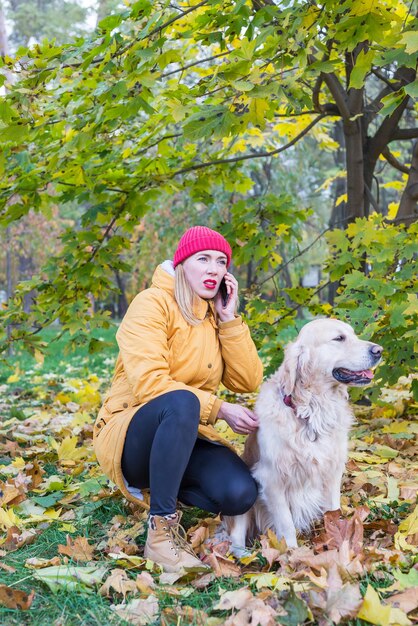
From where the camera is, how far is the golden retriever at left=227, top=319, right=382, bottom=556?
8.98 feet

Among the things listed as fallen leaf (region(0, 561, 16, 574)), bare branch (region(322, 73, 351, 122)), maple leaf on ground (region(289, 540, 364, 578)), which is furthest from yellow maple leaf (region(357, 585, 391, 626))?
bare branch (region(322, 73, 351, 122))

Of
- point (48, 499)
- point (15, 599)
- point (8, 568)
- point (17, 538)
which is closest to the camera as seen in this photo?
point (15, 599)

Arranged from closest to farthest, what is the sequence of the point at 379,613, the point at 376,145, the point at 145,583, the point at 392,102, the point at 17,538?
1. the point at 379,613
2. the point at 145,583
3. the point at 17,538
4. the point at 392,102
5. the point at 376,145

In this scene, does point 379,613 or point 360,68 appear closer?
point 379,613

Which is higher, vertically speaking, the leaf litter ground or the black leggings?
the black leggings

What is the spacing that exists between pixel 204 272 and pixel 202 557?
121 cm

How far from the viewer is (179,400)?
8.65 ft

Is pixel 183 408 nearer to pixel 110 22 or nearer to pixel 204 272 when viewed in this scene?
pixel 204 272

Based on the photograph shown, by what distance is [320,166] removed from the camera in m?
22.0

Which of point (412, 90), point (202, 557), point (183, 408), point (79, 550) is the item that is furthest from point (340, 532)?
point (412, 90)

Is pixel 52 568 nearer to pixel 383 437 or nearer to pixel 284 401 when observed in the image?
pixel 284 401

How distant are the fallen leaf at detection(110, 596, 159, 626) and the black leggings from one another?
473 millimetres

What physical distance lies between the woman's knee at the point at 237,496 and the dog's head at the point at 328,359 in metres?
0.43

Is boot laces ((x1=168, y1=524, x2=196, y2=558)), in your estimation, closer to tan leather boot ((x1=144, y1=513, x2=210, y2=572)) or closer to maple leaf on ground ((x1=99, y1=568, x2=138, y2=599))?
tan leather boot ((x1=144, y1=513, x2=210, y2=572))
